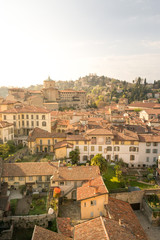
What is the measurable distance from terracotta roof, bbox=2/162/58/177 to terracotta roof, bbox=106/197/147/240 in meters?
9.88

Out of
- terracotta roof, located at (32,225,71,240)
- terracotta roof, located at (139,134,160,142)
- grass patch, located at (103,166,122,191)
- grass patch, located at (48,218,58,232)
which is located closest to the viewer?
terracotta roof, located at (32,225,71,240)

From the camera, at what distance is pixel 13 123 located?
49.7 metres

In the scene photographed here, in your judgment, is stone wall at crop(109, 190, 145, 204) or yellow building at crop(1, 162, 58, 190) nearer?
yellow building at crop(1, 162, 58, 190)

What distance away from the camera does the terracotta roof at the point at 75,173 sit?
26.8 metres

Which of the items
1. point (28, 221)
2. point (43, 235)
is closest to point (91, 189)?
point (28, 221)

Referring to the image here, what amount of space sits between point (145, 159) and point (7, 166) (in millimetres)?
28813

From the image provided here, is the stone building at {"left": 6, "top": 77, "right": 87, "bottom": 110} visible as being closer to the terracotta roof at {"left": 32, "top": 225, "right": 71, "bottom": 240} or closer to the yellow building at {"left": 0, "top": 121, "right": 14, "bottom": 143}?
the yellow building at {"left": 0, "top": 121, "right": 14, "bottom": 143}

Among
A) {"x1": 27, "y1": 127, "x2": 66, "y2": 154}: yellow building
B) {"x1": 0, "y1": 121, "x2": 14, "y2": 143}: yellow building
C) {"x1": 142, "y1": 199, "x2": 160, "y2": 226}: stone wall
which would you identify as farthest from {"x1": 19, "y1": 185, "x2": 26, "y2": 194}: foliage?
{"x1": 142, "y1": 199, "x2": 160, "y2": 226}: stone wall

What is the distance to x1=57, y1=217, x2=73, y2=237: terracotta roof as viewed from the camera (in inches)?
763

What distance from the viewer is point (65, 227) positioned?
20375mm

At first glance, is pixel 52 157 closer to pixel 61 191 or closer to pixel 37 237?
pixel 61 191

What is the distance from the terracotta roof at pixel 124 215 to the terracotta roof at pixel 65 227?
19.0ft

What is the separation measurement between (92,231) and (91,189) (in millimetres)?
8343

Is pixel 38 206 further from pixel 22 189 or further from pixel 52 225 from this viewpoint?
pixel 22 189
